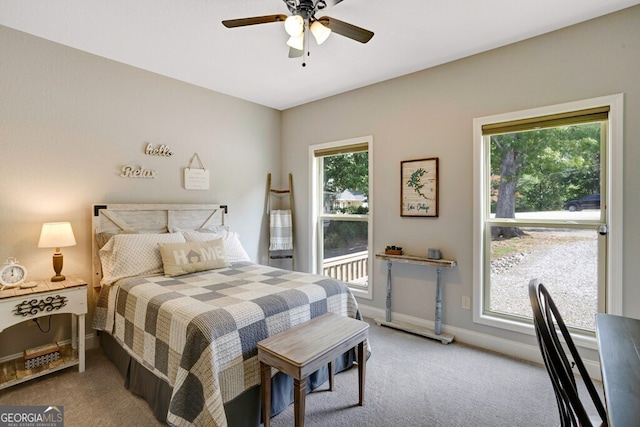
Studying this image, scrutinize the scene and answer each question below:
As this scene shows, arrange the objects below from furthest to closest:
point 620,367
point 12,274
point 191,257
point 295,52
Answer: point 191,257
point 12,274
point 295,52
point 620,367

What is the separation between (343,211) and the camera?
13.1 feet

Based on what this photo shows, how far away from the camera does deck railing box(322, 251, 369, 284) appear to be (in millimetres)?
3749

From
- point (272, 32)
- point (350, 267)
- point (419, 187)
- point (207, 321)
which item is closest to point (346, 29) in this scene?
point (272, 32)

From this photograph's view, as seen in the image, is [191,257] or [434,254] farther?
[434,254]

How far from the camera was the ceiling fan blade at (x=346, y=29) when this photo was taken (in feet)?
6.20

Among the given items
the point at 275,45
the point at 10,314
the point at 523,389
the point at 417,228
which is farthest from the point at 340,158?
the point at 10,314

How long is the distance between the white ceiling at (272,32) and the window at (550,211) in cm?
68

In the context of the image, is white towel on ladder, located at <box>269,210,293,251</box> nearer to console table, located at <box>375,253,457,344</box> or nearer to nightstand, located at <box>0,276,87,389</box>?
console table, located at <box>375,253,457,344</box>

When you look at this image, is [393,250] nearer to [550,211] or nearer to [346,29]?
[550,211]

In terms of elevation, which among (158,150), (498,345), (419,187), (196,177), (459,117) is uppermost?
(459,117)

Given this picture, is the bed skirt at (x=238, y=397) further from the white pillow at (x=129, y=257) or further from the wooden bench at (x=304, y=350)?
the white pillow at (x=129, y=257)

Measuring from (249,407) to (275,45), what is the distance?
8.84ft

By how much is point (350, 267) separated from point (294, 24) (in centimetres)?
282

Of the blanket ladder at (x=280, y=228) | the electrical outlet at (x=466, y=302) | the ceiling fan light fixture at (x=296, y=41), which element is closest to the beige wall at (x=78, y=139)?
the blanket ladder at (x=280, y=228)
